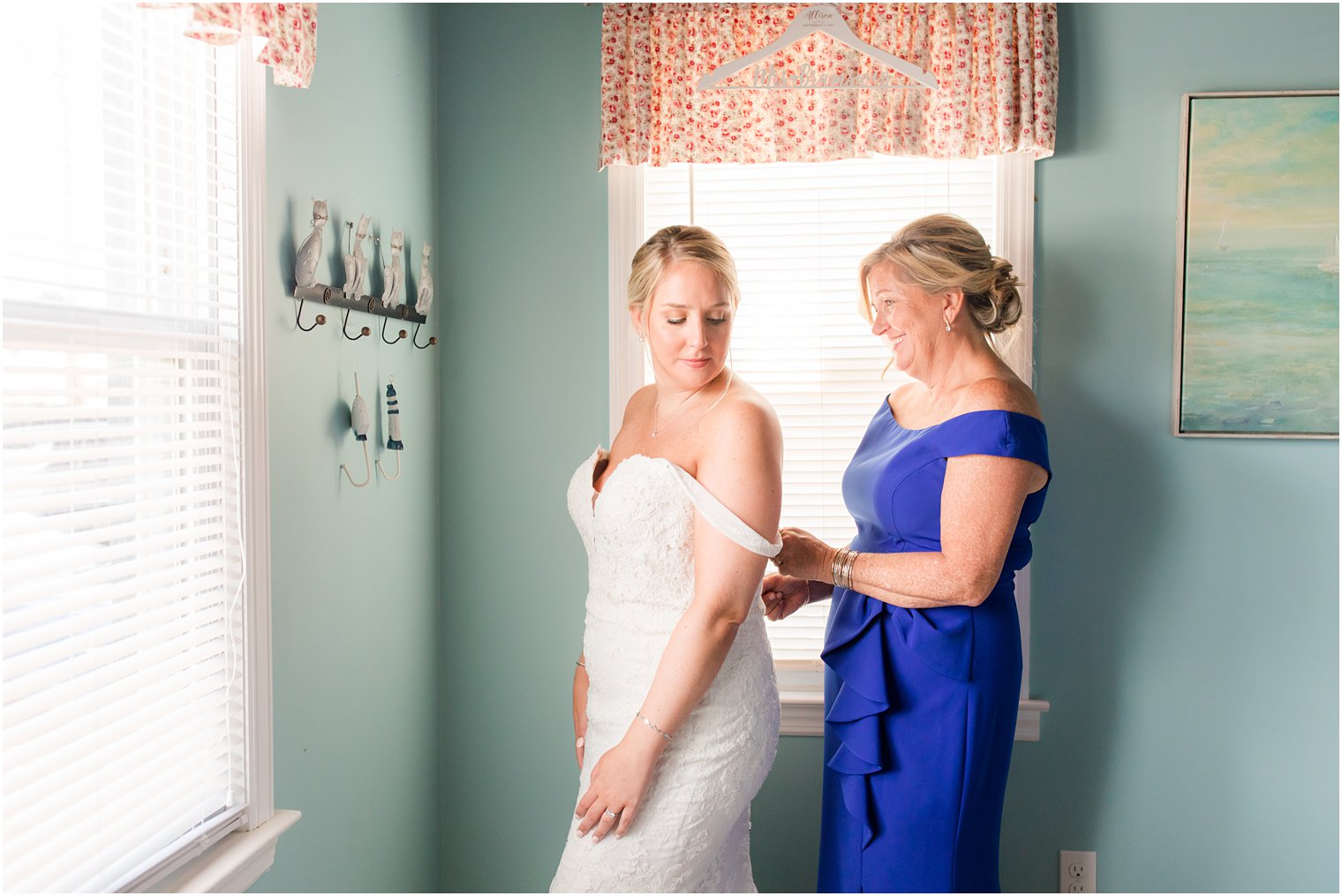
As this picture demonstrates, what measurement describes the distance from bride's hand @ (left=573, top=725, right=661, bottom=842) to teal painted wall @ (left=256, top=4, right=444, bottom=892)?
23.5 inches

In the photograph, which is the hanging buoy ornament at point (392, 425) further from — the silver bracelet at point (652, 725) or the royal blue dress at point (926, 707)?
the royal blue dress at point (926, 707)

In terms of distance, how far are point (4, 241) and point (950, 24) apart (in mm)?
2001

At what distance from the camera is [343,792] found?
6.17 ft

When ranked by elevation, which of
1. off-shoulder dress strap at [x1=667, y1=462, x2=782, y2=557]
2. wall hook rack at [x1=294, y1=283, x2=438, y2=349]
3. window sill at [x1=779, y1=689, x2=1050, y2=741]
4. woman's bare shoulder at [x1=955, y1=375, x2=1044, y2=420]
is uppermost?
wall hook rack at [x1=294, y1=283, x2=438, y2=349]

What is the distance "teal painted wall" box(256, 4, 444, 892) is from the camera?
5.39 ft

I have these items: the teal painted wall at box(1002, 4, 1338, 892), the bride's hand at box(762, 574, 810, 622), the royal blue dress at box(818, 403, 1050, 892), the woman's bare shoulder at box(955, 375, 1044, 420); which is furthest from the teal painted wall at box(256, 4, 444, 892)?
the teal painted wall at box(1002, 4, 1338, 892)

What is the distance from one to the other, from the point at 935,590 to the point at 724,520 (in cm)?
48

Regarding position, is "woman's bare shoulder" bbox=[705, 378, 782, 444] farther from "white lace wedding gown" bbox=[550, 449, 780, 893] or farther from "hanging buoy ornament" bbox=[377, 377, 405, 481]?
"hanging buoy ornament" bbox=[377, 377, 405, 481]

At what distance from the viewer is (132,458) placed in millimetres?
1293

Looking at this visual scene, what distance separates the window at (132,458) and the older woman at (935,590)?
3.40ft

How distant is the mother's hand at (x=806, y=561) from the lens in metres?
1.81

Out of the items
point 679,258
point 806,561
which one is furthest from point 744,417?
point 806,561

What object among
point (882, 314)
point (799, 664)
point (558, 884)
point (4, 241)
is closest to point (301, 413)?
point (4, 241)

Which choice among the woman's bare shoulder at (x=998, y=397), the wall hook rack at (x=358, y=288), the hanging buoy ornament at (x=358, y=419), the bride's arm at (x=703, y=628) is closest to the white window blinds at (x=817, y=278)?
the woman's bare shoulder at (x=998, y=397)
